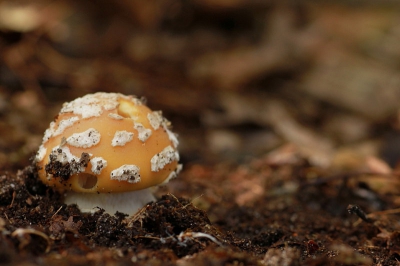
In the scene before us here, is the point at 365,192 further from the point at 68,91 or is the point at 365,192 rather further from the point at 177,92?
the point at 68,91

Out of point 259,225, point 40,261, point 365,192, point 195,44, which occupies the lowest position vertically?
point 40,261

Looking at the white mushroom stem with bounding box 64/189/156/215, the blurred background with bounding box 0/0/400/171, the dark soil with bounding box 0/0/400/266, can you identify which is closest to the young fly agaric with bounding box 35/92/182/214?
the white mushroom stem with bounding box 64/189/156/215

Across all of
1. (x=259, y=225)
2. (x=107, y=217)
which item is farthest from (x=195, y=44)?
(x=107, y=217)


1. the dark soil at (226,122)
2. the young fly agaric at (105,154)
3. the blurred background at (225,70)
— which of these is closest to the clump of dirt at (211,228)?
the dark soil at (226,122)

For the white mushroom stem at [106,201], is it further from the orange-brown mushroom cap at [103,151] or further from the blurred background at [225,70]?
the blurred background at [225,70]

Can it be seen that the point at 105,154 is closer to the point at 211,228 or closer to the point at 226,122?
the point at 211,228

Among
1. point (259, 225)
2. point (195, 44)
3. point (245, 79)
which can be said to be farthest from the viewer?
point (195, 44)

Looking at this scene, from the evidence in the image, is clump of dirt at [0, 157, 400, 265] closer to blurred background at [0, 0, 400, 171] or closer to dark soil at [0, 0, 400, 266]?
dark soil at [0, 0, 400, 266]
